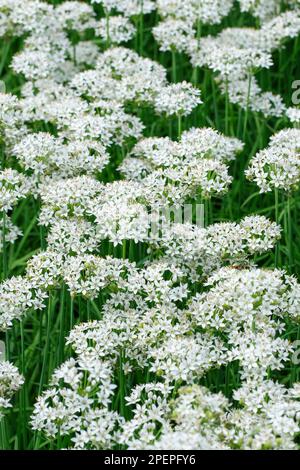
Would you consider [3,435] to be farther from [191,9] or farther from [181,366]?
[191,9]

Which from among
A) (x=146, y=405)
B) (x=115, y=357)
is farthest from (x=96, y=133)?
(x=146, y=405)

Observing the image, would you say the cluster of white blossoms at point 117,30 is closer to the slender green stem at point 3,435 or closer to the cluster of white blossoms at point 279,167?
the cluster of white blossoms at point 279,167

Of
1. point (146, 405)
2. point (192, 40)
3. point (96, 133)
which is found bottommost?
point (146, 405)

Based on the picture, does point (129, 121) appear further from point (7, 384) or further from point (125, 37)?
point (7, 384)

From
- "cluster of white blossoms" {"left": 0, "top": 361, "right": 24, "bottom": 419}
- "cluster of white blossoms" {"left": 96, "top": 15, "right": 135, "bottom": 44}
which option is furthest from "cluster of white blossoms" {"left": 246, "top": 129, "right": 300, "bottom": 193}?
"cluster of white blossoms" {"left": 96, "top": 15, "right": 135, "bottom": 44}

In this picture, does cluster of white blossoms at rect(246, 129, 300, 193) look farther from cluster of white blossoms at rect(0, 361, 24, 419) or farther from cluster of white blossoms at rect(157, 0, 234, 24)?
cluster of white blossoms at rect(157, 0, 234, 24)
